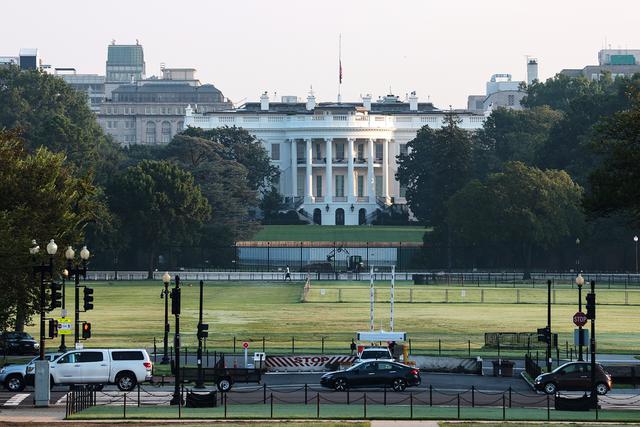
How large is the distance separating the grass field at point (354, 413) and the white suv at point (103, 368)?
612 centimetres

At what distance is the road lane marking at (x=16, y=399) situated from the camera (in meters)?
56.7

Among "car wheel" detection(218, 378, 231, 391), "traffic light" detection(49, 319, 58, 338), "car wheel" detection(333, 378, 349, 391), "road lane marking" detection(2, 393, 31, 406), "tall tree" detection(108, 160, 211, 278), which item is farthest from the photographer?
"tall tree" detection(108, 160, 211, 278)

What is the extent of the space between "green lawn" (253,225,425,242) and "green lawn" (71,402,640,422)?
4574 inches

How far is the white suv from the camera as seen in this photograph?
60938mm

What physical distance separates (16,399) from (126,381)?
4467 millimetres

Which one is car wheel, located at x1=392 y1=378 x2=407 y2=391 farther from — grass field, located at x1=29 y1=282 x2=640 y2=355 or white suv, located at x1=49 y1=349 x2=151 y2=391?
grass field, located at x1=29 y1=282 x2=640 y2=355

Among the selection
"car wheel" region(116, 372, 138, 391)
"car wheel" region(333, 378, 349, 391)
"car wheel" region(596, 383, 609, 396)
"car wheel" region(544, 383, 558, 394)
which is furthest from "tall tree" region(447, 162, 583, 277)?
"car wheel" region(116, 372, 138, 391)

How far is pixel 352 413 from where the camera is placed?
52812 millimetres

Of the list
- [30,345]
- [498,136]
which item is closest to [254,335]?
[30,345]

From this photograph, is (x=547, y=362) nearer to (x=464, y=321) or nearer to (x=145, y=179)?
(x=464, y=321)

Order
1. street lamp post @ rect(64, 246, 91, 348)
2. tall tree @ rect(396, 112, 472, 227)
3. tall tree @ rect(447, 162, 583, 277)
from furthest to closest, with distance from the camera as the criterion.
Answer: tall tree @ rect(396, 112, 472, 227)
tall tree @ rect(447, 162, 583, 277)
street lamp post @ rect(64, 246, 91, 348)

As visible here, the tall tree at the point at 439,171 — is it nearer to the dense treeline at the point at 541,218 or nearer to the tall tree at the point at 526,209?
the dense treeline at the point at 541,218

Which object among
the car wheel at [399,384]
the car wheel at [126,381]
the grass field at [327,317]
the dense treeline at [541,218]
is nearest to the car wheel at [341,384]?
the car wheel at [399,384]

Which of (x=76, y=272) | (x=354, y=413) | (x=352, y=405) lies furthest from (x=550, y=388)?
(x=76, y=272)
